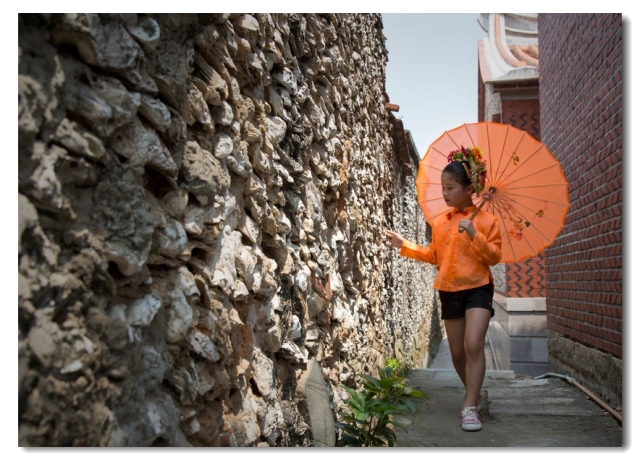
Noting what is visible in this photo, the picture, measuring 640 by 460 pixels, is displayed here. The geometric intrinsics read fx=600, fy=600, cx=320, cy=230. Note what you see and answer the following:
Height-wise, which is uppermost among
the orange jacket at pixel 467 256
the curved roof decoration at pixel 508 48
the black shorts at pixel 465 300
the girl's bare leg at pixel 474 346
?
the curved roof decoration at pixel 508 48

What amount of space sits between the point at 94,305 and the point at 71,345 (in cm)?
10

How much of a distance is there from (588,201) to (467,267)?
1.36 metres

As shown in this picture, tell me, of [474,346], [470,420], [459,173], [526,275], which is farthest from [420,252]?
[526,275]

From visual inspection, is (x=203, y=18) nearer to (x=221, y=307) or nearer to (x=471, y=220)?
(x=221, y=307)

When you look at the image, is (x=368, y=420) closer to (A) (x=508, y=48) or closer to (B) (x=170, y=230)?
(B) (x=170, y=230)

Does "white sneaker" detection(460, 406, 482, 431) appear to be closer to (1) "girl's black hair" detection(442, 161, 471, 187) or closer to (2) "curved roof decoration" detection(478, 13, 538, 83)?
(1) "girl's black hair" detection(442, 161, 471, 187)

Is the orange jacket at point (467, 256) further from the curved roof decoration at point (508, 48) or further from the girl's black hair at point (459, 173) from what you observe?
the curved roof decoration at point (508, 48)

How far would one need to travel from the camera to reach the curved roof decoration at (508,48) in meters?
7.90

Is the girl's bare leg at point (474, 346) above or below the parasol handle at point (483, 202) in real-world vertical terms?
below

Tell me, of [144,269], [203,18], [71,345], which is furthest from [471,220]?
[71,345]

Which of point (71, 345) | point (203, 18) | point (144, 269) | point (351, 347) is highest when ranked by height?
point (203, 18)

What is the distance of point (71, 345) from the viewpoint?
1053 millimetres

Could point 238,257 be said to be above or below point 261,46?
below

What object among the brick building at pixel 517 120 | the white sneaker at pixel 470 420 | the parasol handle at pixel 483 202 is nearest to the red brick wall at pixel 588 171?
the parasol handle at pixel 483 202
